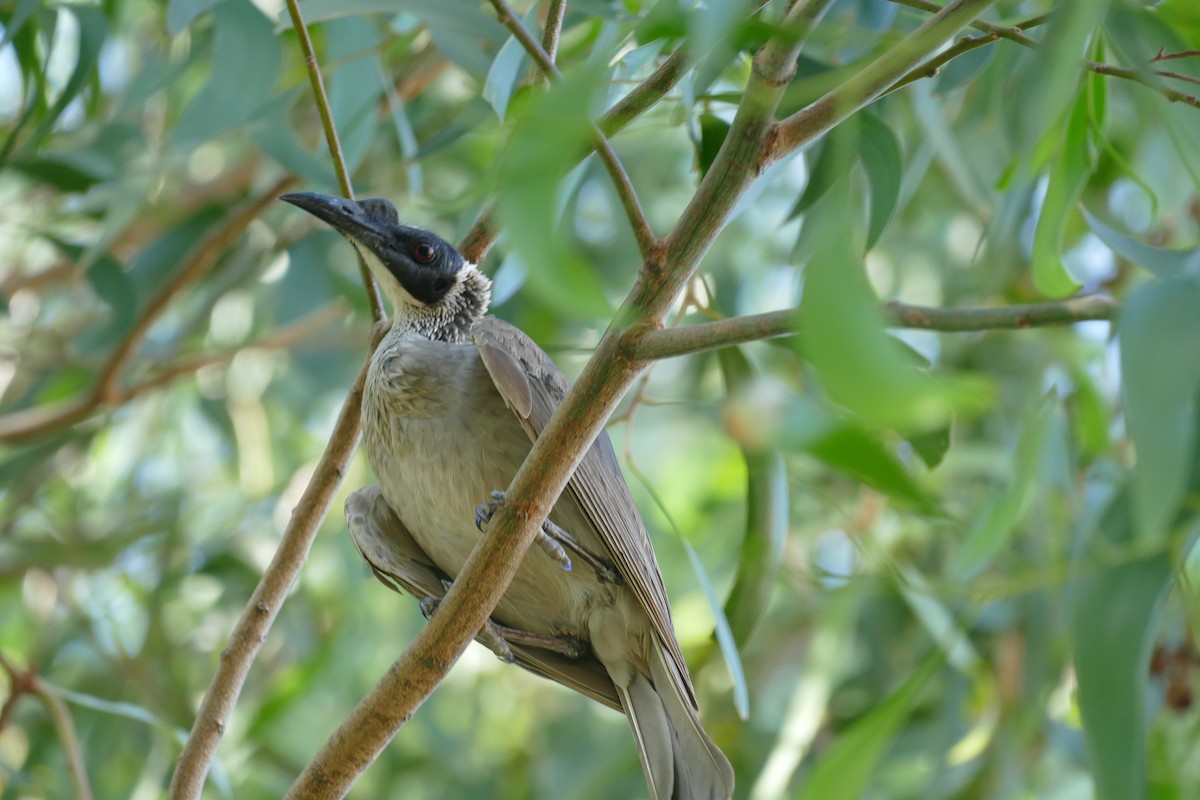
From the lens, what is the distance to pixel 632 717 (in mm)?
2484

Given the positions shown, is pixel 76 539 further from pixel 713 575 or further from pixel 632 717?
pixel 632 717

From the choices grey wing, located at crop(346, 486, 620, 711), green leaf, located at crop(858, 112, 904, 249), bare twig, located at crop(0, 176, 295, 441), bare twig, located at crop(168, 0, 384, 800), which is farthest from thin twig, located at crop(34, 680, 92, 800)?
green leaf, located at crop(858, 112, 904, 249)

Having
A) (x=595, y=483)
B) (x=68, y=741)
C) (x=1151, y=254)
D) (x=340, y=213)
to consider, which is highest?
(x=340, y=213)

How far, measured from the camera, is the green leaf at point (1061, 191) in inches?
77.6

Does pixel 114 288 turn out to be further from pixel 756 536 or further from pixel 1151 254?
pixel 1151 254

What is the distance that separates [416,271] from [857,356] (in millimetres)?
2172

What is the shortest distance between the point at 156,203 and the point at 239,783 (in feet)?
7.06

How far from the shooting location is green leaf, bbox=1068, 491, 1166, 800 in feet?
6.34

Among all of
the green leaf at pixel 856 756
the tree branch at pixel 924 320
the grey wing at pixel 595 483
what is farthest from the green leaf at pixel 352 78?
the green leaf at pixel 856 756

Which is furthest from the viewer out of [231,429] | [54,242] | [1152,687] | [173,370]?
[231,429]

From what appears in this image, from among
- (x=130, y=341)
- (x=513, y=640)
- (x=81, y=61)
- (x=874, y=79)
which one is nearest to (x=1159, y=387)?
(x=874, y=79)

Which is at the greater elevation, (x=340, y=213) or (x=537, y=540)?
(x=340, y=213)

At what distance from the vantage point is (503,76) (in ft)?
6.75

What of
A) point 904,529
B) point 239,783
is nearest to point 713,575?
point 904,529
